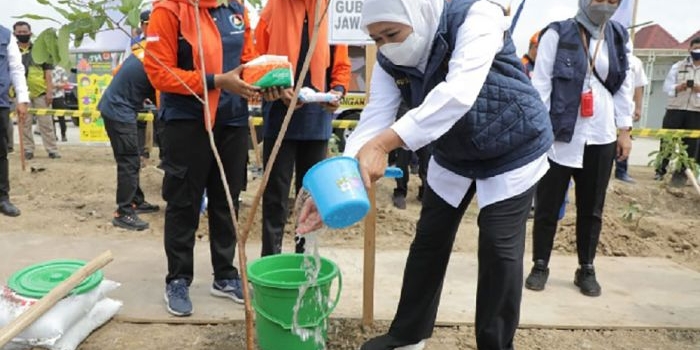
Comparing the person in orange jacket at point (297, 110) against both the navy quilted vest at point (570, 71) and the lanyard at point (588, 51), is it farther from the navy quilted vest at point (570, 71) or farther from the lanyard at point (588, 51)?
the lanyard at point (588, 51)

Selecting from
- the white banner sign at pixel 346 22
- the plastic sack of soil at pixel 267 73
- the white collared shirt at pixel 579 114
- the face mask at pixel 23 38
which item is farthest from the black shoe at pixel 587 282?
the face mask at pixel 23 38

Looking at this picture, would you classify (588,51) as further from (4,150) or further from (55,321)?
(4,150)

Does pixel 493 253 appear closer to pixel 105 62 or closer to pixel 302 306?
pixel 302 306

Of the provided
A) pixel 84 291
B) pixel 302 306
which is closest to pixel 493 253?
pixel 302 306

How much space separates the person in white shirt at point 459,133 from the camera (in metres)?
1.69

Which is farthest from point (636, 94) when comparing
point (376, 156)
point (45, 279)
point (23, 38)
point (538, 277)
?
point (23, 38)

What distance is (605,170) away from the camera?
10.6 ft

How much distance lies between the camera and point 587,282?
11.1ft

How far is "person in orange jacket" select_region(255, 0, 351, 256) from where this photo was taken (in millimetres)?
3000

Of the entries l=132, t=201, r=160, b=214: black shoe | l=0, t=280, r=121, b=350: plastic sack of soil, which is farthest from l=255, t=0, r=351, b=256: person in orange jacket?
l=132, t=201, r=160, b=214: black shoe

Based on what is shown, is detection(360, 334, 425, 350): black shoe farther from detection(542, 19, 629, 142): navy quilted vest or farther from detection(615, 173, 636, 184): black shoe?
detection(615, 173, 636, 184): black shoe

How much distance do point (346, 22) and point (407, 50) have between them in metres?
0.86

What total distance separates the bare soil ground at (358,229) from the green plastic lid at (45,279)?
0.95 ft

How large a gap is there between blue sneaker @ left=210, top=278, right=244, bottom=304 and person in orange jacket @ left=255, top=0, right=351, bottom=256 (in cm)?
24
